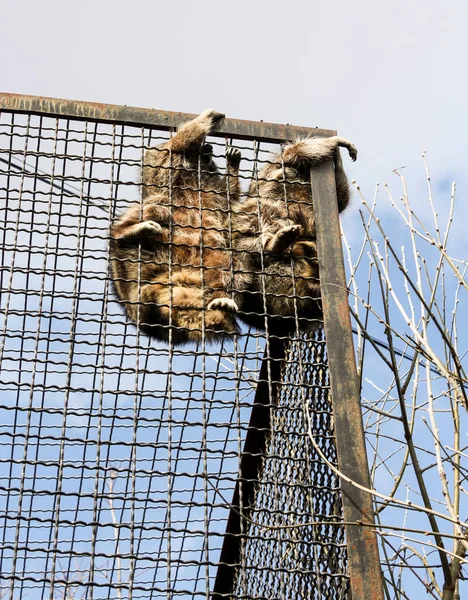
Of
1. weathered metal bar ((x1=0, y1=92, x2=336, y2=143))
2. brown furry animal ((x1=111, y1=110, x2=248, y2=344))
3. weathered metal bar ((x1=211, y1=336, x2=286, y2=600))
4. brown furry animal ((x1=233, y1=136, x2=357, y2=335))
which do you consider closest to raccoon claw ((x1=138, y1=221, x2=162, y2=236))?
brown furry animal ((x1=111, y1=110, x2=248, y2=344))

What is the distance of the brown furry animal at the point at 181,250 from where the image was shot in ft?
13.7

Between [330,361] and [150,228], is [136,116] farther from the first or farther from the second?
[330,361]

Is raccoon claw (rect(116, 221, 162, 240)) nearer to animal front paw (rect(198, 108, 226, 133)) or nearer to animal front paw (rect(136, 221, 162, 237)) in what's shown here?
animal front paw (rect(136, 221, 162, 237))

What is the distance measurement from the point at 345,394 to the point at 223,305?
112cm

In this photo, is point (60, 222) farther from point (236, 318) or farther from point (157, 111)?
point (236, 318)

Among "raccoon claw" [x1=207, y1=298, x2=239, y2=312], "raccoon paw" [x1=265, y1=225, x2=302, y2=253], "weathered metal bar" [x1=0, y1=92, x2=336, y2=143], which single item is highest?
"weathered metal bar" [x1=0, y1=92, x2=336, y2=143]

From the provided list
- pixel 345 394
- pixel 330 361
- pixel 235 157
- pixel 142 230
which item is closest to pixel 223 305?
pixel 142 230

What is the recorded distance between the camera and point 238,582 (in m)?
4.15

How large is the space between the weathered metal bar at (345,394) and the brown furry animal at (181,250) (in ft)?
2.01

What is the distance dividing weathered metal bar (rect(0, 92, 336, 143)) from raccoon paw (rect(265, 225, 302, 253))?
481mm

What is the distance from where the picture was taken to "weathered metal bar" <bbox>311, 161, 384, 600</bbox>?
2.87m

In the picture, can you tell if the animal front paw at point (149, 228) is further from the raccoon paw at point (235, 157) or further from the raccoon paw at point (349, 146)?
the raccoon paw at point (349, 146)

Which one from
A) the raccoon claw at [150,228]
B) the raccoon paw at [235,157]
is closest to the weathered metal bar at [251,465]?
the raccoon claw at [150,228]

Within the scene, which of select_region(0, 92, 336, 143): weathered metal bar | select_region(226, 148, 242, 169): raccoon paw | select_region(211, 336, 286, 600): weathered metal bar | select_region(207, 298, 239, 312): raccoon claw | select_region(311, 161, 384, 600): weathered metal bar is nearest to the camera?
select_region(311, 161, 384, 600): weathered metal bar
